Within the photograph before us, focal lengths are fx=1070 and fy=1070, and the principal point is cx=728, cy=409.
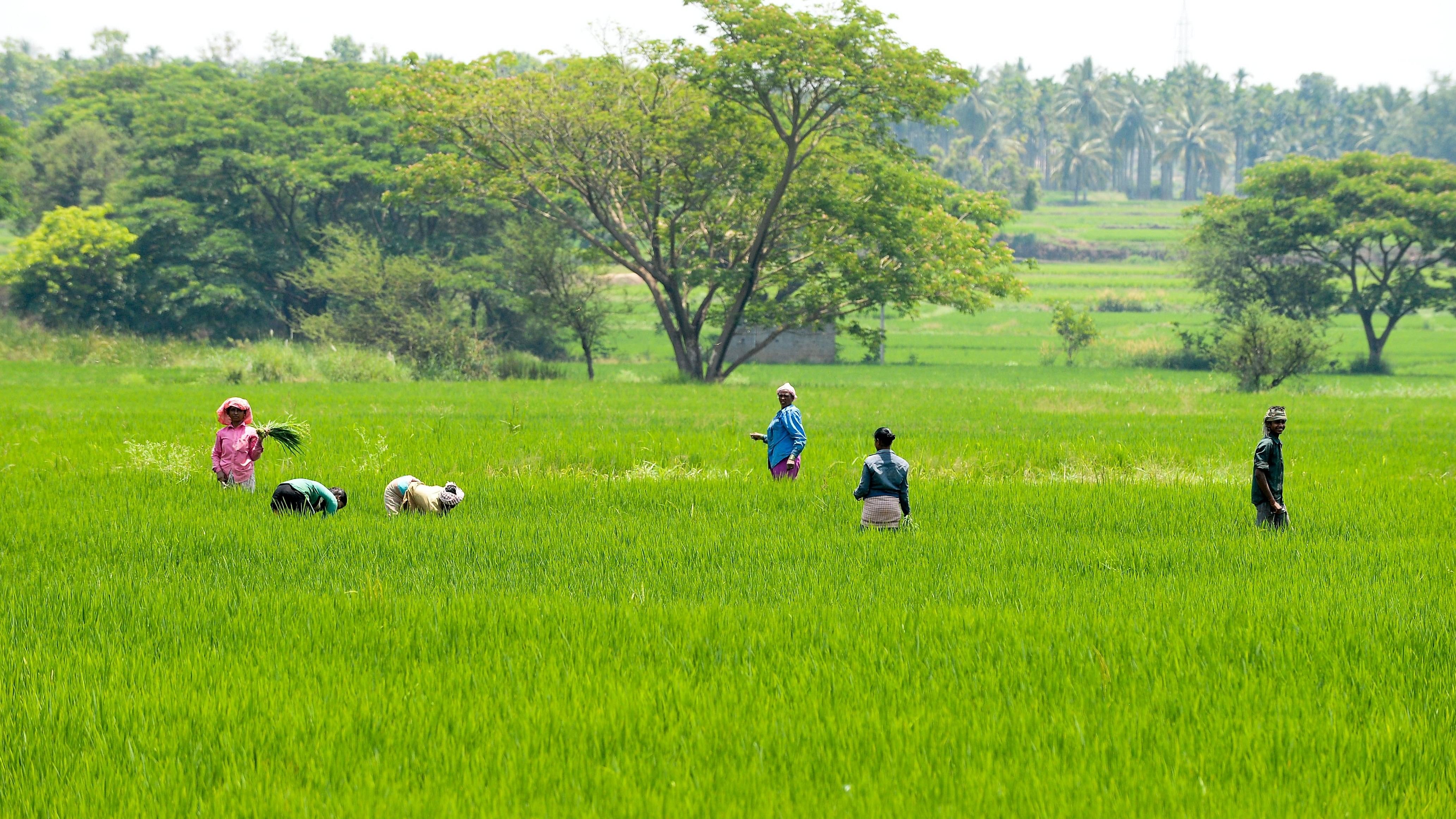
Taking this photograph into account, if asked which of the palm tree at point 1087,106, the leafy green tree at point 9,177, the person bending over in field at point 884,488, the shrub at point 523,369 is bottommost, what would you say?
the shrub at point 523,369

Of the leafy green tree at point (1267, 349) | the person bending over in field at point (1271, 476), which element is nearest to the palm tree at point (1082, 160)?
the leafy green tree at point (1267, 349)

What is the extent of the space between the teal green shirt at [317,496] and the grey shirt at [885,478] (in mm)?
4926

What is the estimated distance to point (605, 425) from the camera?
60.6 feet

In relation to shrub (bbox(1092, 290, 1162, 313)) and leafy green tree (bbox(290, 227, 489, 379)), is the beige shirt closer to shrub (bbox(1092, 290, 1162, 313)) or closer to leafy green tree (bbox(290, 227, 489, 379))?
leafy green tree (bbox(290, 227, 489, 379))

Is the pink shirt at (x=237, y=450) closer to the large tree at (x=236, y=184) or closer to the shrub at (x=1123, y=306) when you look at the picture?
the large tree at (x=236, y=184)

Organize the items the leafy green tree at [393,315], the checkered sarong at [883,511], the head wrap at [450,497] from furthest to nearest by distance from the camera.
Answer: the leafy green tree at [393,315]
the head wrap at [450,497]
the checkered sarong at [883,511]

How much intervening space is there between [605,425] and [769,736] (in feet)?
46.3

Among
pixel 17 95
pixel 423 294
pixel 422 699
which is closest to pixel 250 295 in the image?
pixel 423 294

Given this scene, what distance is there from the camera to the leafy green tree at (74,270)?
144ft

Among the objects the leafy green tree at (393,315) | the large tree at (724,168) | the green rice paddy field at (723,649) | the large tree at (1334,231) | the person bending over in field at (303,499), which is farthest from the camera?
→ the large tree at (1334,231)

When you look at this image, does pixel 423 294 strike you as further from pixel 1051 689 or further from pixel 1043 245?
pixel 1043 245

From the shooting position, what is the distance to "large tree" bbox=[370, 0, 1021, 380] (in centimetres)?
3222

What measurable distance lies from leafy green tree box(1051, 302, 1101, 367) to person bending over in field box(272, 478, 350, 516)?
49.7 metres

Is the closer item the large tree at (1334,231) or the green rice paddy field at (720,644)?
the green rice paddy field at (720,644)
